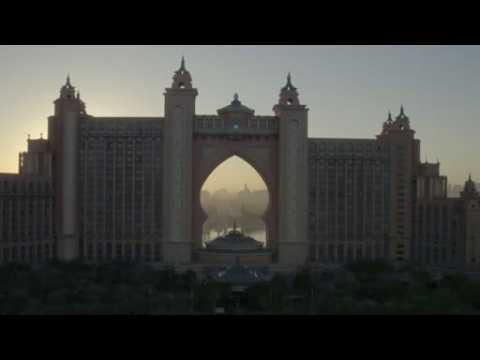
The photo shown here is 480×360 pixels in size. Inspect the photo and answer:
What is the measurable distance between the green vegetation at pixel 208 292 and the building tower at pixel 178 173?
243 inches

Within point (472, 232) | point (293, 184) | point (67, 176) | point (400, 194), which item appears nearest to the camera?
point (472, 232)

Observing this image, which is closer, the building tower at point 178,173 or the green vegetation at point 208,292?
the green vegetation at point 208,292

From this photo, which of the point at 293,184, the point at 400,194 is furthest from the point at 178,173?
the point at 400,194

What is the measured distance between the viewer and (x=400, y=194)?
115ft

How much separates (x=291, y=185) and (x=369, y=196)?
17.2 feet

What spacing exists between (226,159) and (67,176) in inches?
377

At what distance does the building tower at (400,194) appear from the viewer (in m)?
35.1

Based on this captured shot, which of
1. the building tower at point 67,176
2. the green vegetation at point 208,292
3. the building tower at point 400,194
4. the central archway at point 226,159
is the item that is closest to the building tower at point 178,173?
the central archway at point 226,159

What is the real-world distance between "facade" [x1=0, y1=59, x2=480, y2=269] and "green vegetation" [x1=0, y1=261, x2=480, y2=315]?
620 centimetres

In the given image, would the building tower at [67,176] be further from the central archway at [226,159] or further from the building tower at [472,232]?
the building tower at [472,232]

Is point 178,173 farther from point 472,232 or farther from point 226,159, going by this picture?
point 472,232

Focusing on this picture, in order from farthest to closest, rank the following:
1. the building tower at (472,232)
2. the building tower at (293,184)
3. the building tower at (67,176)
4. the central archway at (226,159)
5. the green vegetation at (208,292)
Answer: the central archway at (226,159) → the building tower at (293,184) → the building tower at (67,176) → the building tower at (472,232) → the green vegetation at (208,292)
